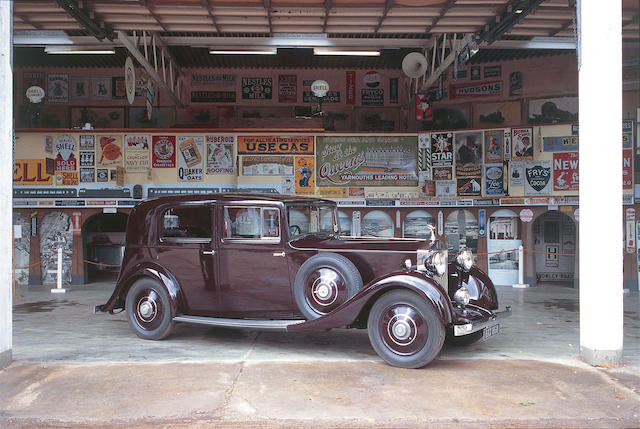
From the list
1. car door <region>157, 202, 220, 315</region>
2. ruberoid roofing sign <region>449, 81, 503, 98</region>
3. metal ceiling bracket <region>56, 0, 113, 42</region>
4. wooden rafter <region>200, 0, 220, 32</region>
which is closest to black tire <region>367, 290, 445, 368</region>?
car door <region>157, 202, 220, 315</region>

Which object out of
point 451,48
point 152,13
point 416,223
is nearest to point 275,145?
point 416,223

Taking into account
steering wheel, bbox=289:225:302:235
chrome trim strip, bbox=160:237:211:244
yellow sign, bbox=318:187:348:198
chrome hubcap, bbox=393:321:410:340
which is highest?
yellow sign, bbox=318:187:348:198

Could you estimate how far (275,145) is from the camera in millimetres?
12430

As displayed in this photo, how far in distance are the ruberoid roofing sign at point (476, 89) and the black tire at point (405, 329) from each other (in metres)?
12.6

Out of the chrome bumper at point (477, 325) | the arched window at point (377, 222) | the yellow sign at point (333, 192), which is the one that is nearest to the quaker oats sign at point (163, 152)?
the yellow sign at point (333, 192)

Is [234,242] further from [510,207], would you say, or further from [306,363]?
[510,207]

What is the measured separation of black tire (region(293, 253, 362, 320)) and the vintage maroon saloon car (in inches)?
0.4

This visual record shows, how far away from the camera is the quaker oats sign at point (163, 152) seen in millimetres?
12469

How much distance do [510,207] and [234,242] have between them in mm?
8323

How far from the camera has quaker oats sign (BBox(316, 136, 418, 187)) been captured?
12.4 metres

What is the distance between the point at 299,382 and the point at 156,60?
10261 mm

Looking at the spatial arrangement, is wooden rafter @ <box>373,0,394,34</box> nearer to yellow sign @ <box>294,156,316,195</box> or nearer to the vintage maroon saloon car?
the vintage maroon saloon car

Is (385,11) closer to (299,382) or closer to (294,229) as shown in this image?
(294,229)

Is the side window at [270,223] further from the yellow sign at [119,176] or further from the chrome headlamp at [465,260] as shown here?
the yellow sign at [119,176]
